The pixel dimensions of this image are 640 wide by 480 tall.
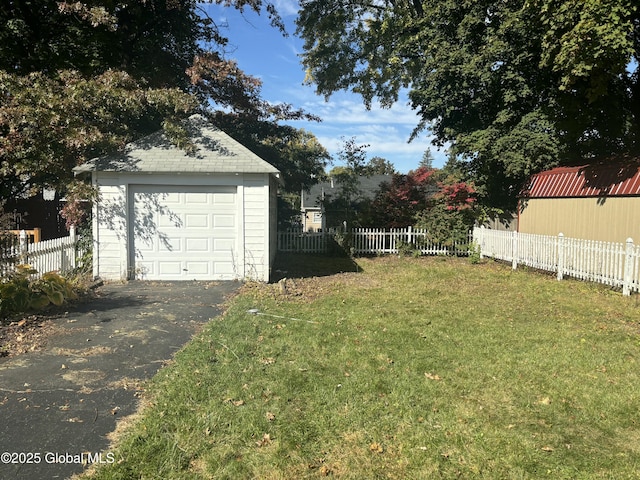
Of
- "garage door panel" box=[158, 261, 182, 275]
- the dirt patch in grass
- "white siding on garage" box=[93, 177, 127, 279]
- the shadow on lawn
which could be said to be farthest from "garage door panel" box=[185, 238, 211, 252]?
the dirt patch in grass

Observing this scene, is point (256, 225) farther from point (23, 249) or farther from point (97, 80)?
point (97, 80)

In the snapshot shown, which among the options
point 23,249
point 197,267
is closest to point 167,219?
point 197,267

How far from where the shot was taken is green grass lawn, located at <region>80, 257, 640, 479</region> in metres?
2.96

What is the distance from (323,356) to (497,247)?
1153 centimetres

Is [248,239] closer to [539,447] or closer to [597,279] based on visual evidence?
[539,447]

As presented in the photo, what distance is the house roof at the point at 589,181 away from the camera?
10289 mm

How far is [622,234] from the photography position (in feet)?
34.2

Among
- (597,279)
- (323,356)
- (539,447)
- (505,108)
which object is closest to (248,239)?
(323,356)

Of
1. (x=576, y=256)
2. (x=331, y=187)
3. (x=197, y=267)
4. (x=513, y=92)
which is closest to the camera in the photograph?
(x=197, y=267)

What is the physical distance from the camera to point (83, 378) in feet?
14.1

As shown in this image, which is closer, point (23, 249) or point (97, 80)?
point (23, 249)

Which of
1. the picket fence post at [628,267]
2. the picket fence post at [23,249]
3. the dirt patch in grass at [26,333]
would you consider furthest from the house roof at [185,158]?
the picket fence post at [628,267]

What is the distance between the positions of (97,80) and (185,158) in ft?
11.6

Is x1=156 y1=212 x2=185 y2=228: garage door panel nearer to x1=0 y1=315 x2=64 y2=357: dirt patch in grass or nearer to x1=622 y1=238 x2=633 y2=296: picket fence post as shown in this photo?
x1=0 y1=315 x2=64 y2=357: dirt patch in grass
